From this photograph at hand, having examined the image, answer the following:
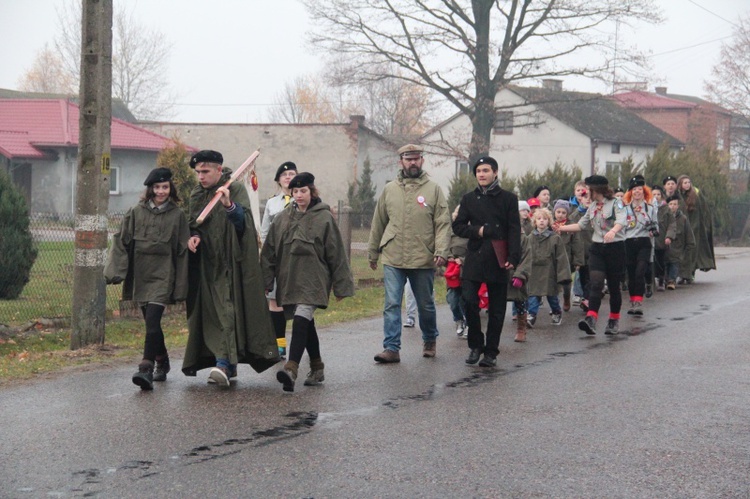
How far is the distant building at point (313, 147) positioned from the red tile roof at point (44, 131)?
3384 millimetres

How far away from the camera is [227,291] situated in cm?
827

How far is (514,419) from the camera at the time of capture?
23.6 ft

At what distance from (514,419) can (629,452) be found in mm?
1077

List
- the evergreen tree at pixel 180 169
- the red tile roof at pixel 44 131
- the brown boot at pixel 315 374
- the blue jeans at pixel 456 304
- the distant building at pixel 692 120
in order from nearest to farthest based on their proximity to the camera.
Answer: the brown boot at pixel 315 374
the blue jeans at pixel 456 304
the evergreen tree at pixel 180 169
the red tile roof at pixel 44 131
the distant building at pixel 692 120

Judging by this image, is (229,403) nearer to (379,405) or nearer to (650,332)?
(379,405)

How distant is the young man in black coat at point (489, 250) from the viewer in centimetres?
946

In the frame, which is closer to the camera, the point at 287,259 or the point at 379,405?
the point at 379,405

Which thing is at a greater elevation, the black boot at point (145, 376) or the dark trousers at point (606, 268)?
the dark trousers at point (606, 268)

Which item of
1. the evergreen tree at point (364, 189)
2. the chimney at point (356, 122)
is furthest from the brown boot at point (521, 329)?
the chimney at point (356, 122)

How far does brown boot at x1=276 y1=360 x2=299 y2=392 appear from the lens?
7.98 meters

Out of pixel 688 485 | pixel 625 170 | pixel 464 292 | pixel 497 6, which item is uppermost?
pixel 497 6

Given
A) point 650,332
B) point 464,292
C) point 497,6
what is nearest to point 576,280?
point 650,332

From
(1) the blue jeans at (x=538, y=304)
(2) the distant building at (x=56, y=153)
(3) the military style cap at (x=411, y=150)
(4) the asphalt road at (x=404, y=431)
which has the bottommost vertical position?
(4) the asphalt road at (x=404, y=431)

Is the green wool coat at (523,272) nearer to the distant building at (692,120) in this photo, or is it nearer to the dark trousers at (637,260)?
the dark trousers at (637,260)
